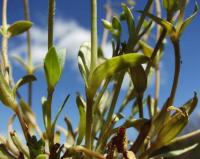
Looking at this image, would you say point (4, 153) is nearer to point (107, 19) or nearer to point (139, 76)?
point (139, 76)

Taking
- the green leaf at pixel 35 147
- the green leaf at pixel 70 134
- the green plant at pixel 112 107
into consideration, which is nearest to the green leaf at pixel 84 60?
the green plant at pixel 112 107

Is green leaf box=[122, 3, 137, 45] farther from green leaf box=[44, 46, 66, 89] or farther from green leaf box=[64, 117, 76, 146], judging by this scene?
green leaf box=[64, 117, 76, 146]

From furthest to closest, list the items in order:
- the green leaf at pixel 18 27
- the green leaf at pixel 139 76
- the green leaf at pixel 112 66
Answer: the green leaf at pixel 18 27
the green leaf at pixel 139 76
the green leaf at pixel 112 66

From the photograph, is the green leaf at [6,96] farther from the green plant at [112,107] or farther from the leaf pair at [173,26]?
the leaf pair at [173,26]

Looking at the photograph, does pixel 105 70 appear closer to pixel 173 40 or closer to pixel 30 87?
pixel 173 40

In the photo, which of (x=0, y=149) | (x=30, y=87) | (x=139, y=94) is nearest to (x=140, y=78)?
(x=139, y=94)

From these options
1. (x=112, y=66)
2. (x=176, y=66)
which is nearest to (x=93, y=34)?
(x=112, y=66)

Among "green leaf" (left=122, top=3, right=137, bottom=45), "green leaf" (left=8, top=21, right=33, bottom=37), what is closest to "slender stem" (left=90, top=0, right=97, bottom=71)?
"green leaf" (left=122, top=3, right=137, bottom=45)
